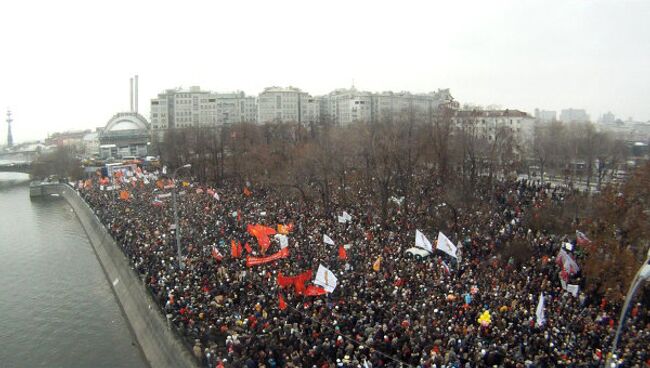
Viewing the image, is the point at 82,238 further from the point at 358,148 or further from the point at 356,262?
the point at 356,262

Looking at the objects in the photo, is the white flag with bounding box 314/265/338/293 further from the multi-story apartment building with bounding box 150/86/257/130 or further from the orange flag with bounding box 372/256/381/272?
the multi-story apartment building with bounding box 150/86/257/130

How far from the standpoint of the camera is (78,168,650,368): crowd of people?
13469 mm

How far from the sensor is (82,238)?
40250 millimetres

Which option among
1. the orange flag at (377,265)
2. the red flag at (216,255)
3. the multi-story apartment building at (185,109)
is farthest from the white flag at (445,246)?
the multi-story apartment building at (185,109)

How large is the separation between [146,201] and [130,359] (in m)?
23.3

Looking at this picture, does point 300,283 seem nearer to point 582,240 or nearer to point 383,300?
point 383,300

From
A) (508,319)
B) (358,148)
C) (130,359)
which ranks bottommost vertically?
(130,359)

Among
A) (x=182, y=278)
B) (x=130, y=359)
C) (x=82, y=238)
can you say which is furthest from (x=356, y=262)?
(x=82, y=238)

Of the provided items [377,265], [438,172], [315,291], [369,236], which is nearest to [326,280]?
[315,291]

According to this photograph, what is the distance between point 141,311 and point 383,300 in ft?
34.6

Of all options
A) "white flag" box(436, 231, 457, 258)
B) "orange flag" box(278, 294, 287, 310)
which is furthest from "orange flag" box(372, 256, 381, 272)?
"orange flag" box(278, 294, 287, 310)

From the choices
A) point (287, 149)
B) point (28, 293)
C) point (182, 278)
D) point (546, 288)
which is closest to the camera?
point (546, 288)

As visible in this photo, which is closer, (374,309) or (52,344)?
(374,309)

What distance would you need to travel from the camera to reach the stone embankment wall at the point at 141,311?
16.4 meters
